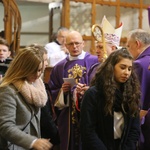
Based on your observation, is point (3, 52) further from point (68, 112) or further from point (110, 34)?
point (110, 34)

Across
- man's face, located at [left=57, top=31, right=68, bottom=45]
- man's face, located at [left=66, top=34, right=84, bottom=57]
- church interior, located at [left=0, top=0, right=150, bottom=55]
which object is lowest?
man's face, located at [left=66, top=34, right=84, bottom=57]

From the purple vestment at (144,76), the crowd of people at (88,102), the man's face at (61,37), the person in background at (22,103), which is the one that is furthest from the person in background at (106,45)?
the man's face at (61,37)

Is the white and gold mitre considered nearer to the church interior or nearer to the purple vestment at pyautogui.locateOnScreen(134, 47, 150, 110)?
the purple vestment at pyautogui.locateOnScreen(134, 47, 150, 110)

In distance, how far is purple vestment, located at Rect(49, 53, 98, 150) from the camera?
318cm

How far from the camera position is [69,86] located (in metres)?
3.16

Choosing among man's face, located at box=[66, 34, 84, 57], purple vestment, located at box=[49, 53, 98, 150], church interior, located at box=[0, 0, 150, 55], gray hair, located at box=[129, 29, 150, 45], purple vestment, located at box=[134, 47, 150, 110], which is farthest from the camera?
church interior, located at box=[0, 0, 150, 55]

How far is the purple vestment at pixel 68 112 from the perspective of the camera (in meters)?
3.18

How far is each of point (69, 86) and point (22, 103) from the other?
1347 millimetres

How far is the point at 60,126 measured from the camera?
3443mm

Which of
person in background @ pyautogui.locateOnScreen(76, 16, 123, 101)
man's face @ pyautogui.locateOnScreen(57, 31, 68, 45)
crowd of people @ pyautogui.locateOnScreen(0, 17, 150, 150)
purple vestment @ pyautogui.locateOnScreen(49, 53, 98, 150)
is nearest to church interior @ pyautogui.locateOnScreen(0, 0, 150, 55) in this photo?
man's face @ pyautogui.locateOnScreen(57, 31, 68, 45)

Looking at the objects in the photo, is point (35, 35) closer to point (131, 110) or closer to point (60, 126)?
point (60, 126)

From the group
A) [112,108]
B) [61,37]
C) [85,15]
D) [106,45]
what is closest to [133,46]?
[106,45]

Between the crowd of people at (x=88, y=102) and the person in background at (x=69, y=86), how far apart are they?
11 millimetres

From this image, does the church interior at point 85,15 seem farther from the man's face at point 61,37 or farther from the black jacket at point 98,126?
the black jacket at point 98,126
